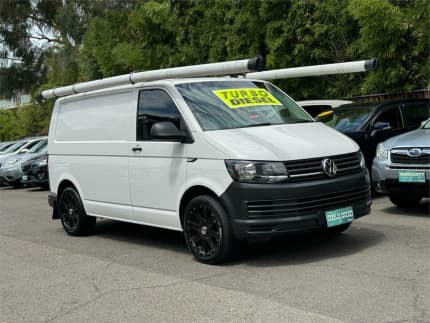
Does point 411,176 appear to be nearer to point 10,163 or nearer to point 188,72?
point 188,72

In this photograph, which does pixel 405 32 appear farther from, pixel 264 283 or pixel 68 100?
pixel 264 283

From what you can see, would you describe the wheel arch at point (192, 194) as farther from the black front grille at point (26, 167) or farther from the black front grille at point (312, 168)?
the black front grille at point (26, 167)

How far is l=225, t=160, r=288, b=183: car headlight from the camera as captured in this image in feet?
20.1

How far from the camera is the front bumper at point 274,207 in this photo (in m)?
6.11

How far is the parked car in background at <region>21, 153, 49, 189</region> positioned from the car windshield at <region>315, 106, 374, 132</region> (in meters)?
9.74

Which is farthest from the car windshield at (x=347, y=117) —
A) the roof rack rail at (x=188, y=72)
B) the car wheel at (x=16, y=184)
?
the car wheel at (x=16, y=184)

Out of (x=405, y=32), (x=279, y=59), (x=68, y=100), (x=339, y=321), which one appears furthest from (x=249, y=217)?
(x=279, y=59)

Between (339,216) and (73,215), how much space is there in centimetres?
425

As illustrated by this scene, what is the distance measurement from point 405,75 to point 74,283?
931cm

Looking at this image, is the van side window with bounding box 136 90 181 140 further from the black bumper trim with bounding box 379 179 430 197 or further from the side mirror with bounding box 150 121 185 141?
the black bumper trim with bounding box 379 179 430 197

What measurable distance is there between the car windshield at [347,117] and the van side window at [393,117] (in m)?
0.29

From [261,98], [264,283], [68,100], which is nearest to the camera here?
[264,283]

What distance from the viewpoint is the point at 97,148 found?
8.23 metres

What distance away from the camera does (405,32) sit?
41.4ft
